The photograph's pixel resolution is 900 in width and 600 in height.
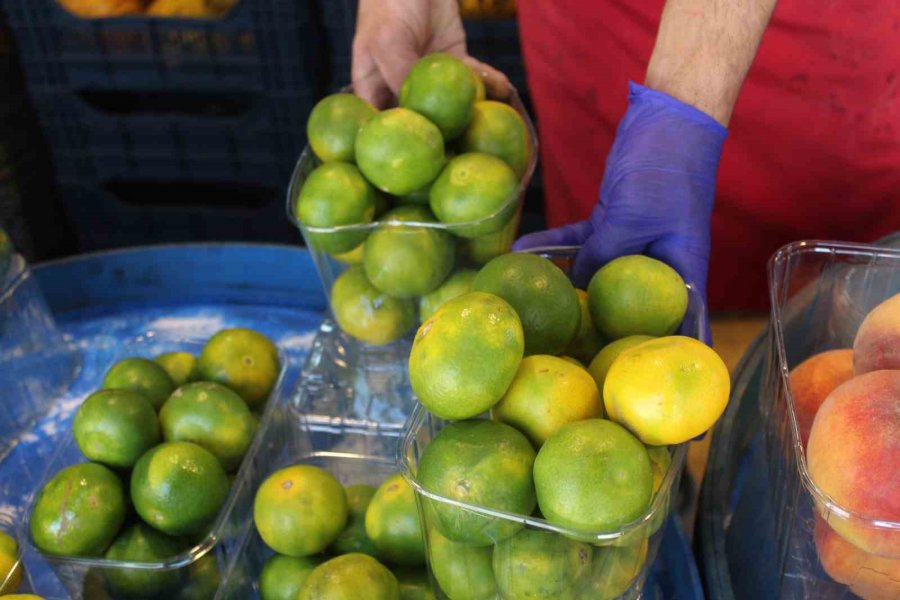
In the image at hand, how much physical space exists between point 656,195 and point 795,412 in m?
0.34

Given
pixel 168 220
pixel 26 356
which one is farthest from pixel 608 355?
pixel 168 220

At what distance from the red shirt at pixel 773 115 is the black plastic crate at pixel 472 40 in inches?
14.3

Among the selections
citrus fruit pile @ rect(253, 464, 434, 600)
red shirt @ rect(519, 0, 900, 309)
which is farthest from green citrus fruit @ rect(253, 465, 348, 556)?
red shirt @ rect(519, 0, 900, 309)

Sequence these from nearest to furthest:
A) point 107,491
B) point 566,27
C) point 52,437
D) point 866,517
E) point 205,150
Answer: point 866,517 → point 107,491 → point 52,437 → point 566,27 → point 205,150

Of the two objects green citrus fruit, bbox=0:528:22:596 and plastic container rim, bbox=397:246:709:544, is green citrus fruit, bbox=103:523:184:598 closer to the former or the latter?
green citrus fruit, bbox=0:528:22:596

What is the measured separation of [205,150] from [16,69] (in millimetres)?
638

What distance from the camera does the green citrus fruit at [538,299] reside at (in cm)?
71

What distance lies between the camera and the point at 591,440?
0.60m

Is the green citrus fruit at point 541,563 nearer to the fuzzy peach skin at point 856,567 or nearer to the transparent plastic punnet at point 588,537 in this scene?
the transparent plastic punnet at point 588,537

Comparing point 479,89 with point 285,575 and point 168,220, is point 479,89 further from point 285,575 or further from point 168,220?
point 168,220

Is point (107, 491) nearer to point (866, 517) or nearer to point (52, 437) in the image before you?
point (52, 437)

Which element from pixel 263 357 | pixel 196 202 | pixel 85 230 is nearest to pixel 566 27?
pixel 263 357

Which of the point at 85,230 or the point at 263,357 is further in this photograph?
the point at 85,230

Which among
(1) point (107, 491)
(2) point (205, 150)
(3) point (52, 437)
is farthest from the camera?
(2) point (205, 150)
